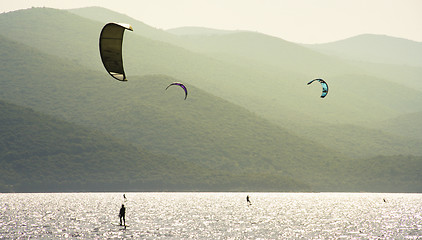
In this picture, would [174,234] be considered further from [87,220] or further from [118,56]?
[118,56]

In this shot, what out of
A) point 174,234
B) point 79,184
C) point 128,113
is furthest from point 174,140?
point 174,234

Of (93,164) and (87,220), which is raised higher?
(87,220)

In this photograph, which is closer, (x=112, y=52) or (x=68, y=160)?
(x=112, y=52)

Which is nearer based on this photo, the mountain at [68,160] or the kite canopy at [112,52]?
the kite canopy at [112,52]

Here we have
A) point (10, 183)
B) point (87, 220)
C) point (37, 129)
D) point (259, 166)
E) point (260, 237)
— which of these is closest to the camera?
point (260, 237)

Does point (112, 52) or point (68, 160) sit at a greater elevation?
point (112, 52)

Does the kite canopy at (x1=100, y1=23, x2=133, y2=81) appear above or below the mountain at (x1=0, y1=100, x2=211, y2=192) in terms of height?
above

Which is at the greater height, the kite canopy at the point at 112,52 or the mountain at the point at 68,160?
the kite canopy at the point at 112,52

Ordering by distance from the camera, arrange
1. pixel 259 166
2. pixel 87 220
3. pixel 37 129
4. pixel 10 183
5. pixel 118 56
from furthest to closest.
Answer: pixel 259 166 < pixel 37 129 < pixel 10 183 < pixel 87 220 < pixel 118 56

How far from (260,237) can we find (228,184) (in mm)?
120932

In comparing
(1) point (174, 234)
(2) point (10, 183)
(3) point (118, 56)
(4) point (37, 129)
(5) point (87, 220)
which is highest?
(3) point (118, 56)

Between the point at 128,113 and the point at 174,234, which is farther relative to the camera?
the point at 128,113

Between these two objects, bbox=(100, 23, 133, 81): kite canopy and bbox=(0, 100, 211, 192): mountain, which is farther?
bbox=(0, 100, 211, 192): mountain

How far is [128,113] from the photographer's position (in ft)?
643
